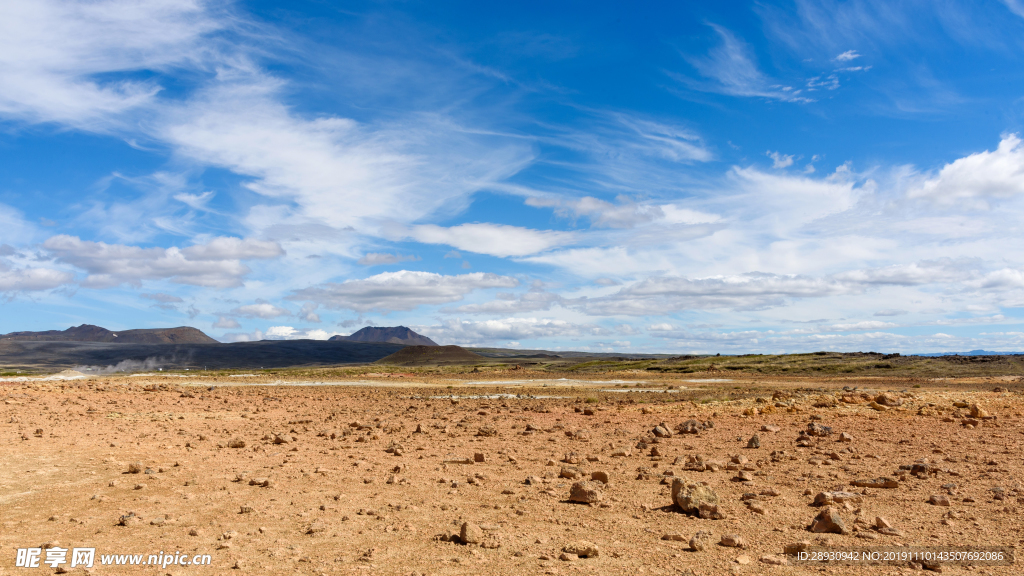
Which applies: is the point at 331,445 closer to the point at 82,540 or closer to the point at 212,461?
the point at 212,461

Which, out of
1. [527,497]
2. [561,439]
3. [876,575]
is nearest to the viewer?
[876,575]

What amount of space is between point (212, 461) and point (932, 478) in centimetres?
1350

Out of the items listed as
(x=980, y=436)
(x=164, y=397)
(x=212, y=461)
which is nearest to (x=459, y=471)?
(x=212, y=461)

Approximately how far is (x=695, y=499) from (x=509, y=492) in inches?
117

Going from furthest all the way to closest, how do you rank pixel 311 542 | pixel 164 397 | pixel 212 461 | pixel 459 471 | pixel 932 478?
pixel 164 397 → pixel 212 461 → pixel 459 471 → pixel 932 478 → pixel 311 542

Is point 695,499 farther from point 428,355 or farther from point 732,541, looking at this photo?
point 428,355

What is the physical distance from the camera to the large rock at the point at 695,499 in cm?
807

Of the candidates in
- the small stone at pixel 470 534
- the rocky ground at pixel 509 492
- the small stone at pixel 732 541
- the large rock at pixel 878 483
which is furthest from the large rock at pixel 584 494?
the large rock at pixel 878 483

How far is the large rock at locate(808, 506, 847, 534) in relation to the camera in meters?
7.09

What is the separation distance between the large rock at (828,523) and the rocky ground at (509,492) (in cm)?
4

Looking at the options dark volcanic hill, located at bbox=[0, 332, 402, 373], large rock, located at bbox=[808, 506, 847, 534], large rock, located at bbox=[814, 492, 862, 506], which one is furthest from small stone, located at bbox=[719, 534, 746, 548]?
dark volcanic hill, located at bbox=[0, 332, 402, 373]

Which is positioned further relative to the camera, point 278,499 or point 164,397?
point 164,397

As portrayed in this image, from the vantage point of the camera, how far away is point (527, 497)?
9.45m

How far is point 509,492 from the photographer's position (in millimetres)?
9734
